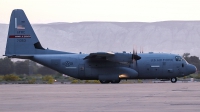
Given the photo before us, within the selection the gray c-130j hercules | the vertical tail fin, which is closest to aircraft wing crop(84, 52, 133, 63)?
the gray c-130j hercules

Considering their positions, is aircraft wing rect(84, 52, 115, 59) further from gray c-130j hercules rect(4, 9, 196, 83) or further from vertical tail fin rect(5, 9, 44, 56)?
vertical tail fin rect(5, 9, 44, 56)

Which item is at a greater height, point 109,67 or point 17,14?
point 17,14

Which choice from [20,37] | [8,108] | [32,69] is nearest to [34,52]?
[20,37]

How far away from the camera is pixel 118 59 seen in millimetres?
53156

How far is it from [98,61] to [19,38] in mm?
7742

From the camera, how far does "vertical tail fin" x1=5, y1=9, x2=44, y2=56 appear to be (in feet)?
180

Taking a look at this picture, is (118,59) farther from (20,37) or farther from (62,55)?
(20,37)

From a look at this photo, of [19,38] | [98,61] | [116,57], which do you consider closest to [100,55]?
[98,61]

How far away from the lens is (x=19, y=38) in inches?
2164

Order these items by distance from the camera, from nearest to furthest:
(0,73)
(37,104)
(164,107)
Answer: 1. (164,107)
2. (37,104)
3. (0,73)

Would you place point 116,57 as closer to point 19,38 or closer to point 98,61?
point 98,61

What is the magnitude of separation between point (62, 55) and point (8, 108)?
3284 cm

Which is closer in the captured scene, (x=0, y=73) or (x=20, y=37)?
(x=20, y=37)

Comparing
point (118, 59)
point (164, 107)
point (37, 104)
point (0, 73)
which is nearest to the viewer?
point (164, 107)
